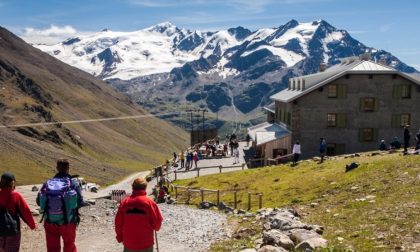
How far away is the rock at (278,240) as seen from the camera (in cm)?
1557

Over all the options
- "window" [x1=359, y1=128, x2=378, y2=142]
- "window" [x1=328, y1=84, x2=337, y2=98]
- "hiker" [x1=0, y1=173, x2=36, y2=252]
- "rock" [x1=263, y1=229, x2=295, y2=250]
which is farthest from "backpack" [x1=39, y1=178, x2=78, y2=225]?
"window" [x1=359, y1=128, x2=378, y2=142]

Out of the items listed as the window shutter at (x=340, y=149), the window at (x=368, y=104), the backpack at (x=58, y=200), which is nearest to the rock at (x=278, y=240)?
the backpack at (x=58, y=200)

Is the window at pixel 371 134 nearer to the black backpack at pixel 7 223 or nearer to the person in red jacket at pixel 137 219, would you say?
the person in red jacket at pixel 137 219

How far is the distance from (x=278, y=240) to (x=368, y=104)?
43.5 m

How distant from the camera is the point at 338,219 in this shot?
19.9 metres

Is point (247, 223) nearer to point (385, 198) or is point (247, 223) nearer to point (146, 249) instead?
point (385, 198)

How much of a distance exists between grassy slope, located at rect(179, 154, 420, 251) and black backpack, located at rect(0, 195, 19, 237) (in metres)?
9.19

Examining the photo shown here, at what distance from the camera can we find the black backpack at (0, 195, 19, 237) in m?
12.1

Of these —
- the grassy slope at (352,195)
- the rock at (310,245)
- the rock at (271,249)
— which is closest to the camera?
the rock at (271,249)

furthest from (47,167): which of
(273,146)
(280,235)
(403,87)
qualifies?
(280,235)

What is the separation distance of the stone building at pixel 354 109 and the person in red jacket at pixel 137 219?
44.7m

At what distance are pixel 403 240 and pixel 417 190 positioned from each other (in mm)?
7174

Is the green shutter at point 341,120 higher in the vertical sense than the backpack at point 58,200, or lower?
higher

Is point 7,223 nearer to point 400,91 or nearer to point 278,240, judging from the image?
point 278,240
